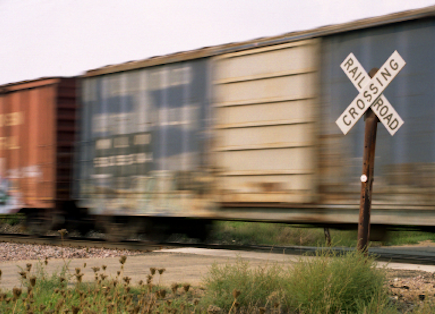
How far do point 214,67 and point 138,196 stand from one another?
3478 millimetres

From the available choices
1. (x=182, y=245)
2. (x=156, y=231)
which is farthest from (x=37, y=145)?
(x=182, y=245)

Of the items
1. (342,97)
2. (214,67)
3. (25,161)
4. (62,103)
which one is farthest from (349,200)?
(25,161)

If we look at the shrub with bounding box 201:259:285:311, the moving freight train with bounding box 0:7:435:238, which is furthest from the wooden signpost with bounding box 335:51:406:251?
the moving freight train with bounding box 0:7:435:238

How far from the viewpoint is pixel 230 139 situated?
10250 mm

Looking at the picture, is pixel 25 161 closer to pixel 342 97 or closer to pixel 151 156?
pixel 151 156

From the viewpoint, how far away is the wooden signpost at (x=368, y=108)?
17.5 feet

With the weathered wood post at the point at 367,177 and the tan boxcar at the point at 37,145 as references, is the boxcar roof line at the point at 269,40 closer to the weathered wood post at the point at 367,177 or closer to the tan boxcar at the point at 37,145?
the tan boxcar at the point at 37,145

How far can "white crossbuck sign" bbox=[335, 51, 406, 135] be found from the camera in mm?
5324

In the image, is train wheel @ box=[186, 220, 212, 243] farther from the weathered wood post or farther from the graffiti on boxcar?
the weathered wood post

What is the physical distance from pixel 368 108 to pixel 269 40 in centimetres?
472

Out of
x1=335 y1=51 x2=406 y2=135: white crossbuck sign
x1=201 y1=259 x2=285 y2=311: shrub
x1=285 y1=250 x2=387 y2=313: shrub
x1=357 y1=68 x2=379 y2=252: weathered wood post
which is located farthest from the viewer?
x1=357 y1=68 x2=379 y2=252: weathered wood post

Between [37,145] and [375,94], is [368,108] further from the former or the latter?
[37,145]

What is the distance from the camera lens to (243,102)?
10.1 m

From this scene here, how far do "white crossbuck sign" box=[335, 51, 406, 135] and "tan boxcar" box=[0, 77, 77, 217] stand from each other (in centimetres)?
984
